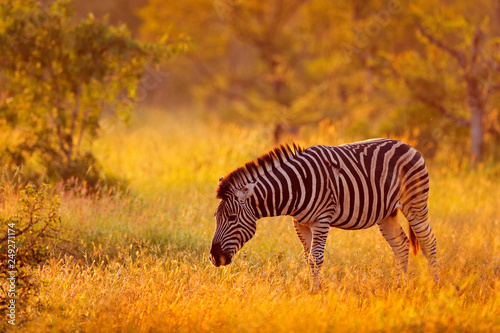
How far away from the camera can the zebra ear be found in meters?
5.43

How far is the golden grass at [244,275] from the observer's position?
4.85 meters

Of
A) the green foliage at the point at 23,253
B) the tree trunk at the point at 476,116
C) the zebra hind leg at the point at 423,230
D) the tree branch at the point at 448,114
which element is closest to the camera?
the green foliage at the point at 23,253

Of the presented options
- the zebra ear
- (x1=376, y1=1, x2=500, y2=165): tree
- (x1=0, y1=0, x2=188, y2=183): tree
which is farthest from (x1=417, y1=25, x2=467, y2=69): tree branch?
the zebra ear

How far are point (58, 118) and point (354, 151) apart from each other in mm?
5543

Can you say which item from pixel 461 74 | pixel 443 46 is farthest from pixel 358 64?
pixel 443 46

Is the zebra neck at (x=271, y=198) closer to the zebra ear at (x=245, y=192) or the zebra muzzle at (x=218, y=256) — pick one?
the zebra ear at (x=245, y=192)

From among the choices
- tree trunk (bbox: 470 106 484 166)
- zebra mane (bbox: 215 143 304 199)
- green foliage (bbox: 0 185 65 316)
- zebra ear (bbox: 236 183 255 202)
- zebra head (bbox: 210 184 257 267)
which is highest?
tree trunk (bbox: 470 106 484 166)

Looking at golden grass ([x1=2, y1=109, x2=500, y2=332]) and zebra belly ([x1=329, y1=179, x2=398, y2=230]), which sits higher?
zebra belly ([x1=329, y1=179, x2=398, y2=230])

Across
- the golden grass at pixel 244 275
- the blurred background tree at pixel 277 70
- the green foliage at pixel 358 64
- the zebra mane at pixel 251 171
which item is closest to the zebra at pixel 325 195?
the zebra mane at pixel 251 171

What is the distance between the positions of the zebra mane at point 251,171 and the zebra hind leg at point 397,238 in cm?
155

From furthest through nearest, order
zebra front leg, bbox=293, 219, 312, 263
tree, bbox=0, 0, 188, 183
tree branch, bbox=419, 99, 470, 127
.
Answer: tree branch, bbox=419, 99, 470, 127, tree, bbox=0, 0, 188, 183, zebra front leg, bbox=293, 219, 312, 263

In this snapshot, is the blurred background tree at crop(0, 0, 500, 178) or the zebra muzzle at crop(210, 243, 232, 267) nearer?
the zebra muzzle at crop(210, 243, 232, 267)

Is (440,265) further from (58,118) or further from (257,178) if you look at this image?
(58,118)

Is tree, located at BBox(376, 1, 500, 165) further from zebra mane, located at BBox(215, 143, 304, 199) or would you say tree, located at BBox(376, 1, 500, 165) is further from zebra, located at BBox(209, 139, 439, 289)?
zebra mane, located at BBox(215, 143, 304, 199)
